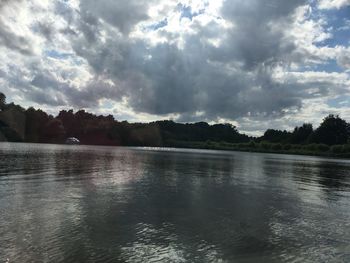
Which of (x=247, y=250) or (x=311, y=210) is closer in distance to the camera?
(x=247, y=250)

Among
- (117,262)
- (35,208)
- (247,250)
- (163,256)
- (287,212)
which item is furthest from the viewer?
(287,212)

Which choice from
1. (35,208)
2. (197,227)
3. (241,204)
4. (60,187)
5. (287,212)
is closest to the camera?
(197,227)

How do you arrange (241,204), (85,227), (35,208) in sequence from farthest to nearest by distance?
(241,204) → (35,208) → (85,227)

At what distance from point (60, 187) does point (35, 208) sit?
27.6 feet

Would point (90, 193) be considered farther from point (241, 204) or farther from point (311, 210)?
point (311, 210)

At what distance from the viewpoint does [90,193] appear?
26547mm

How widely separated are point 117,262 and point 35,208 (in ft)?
31.3

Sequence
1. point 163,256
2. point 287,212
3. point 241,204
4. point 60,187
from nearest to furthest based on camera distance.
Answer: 1. point 163,256
2. point 287,212
3. point 241,204
4. point 60,187

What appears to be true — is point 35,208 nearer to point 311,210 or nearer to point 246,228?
point 246,228

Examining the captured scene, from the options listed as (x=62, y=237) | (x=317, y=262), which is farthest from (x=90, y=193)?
(x=317, y=262)

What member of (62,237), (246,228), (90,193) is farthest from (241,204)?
(62,237)

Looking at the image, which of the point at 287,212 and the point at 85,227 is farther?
the point at 287,212

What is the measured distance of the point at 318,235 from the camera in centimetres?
1794

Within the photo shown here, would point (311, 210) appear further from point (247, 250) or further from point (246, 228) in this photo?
point (247, 250)
